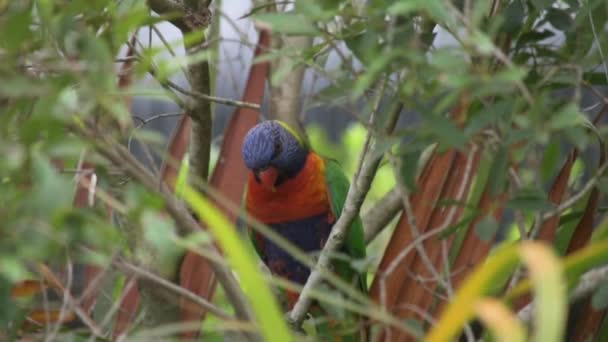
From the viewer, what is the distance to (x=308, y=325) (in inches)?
67.7

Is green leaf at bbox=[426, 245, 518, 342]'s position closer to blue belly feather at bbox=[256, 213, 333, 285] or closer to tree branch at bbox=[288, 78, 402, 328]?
tree branch at bbox=[288, 78, 402, 328]

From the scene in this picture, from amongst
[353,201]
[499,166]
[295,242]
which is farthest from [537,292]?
[295,242]

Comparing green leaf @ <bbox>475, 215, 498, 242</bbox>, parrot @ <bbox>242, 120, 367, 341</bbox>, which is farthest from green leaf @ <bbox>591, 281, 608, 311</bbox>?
parrot @ <bbox>242, 120, 367, 341</bbox>

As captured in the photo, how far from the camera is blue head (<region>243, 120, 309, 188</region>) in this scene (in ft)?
5.96

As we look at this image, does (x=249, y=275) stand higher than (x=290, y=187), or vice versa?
(x=249, y=275)

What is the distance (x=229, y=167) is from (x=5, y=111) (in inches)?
41.8

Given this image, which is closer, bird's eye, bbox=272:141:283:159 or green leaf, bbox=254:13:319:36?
green leaf, bbox=254:13:319:36

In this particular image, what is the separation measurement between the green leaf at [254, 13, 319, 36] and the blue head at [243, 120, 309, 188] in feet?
3.11

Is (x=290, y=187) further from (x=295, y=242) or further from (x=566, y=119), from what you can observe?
(x=566, y=119)

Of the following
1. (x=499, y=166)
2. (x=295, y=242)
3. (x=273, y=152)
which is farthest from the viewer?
(x=295, y=242)

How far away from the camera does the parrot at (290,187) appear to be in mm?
1834

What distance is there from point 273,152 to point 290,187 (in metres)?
0.14

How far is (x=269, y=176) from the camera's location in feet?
6.21

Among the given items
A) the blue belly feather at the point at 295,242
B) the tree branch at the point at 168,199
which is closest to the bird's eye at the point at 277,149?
the blue belly feather at the point at 295,242
